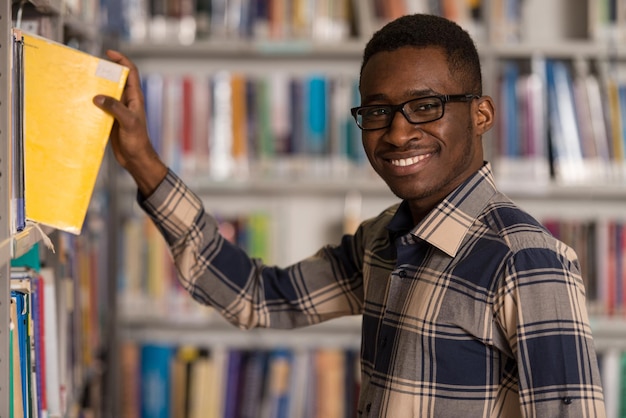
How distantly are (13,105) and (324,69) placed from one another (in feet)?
5.78

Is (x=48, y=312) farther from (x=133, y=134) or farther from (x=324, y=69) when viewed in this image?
(x=324, y=69)

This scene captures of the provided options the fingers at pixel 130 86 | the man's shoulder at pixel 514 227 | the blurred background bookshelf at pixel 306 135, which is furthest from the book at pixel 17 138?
the blurred background bookshelf at pixel 306 135

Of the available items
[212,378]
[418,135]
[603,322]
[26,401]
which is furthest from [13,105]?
[603,322]

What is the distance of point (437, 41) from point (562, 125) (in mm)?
1428

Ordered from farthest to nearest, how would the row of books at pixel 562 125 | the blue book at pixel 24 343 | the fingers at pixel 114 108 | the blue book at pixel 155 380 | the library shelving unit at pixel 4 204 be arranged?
the blue book at pixel 155 380
the row of books at pixel 562 125
the fingers at pixel 114 108
the blue book at pixel 24 343
the library shelving unit at pixel 4 204

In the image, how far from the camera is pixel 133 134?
138 cm

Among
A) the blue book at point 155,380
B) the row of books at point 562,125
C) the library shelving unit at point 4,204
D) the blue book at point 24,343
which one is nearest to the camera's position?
the library shelving unit at point 4,204

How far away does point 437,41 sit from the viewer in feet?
4.09

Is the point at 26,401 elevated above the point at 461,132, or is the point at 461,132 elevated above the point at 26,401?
the point at 461,132

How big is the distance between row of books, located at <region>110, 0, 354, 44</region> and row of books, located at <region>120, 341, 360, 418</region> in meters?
0.99

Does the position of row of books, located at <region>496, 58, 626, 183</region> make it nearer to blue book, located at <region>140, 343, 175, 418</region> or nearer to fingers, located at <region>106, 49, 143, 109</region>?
blue book, located at <region>140, 343, 175, 418</region>

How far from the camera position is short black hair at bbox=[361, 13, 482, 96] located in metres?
1.25

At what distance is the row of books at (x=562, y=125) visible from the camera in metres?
2.54

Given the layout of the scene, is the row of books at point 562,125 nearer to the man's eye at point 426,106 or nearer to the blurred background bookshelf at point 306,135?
the blurred background bookshelf at point 306,135
